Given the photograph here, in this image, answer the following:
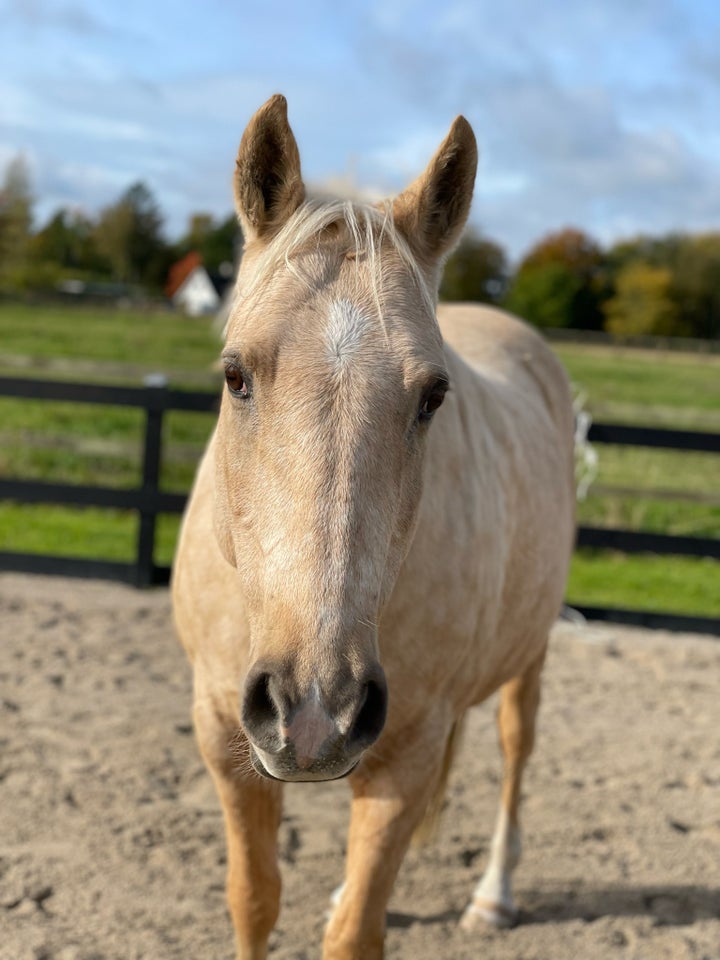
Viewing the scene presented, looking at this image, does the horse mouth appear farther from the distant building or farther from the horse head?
the distant building

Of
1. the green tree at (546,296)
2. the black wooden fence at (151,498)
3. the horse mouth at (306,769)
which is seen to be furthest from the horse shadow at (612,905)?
the green tree at (546,296)

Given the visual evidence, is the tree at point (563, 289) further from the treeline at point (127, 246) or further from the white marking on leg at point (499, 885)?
the white marking on leg at point (499, 885)

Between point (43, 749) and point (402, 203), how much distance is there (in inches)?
112

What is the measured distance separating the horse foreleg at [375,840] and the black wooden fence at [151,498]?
14.3ft

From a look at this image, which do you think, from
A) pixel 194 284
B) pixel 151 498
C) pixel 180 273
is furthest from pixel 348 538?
pixel 180 273

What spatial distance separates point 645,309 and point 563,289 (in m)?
5.28

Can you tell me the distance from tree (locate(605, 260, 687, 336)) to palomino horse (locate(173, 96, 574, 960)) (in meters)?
61.2

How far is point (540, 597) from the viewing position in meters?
3.29

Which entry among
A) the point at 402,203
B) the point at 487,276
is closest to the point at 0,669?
the point at 402,203

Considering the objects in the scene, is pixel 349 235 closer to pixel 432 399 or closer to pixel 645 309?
pixel 432 399

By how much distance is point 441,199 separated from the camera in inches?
88.1

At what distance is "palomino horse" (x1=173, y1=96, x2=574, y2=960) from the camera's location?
162 cm

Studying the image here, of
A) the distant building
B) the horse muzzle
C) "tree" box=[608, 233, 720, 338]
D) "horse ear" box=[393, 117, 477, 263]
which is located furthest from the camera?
the distant building

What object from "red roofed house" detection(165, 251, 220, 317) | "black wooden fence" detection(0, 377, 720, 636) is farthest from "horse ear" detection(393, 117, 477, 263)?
"red roofed house" detection(165, 251, 220, 317)
